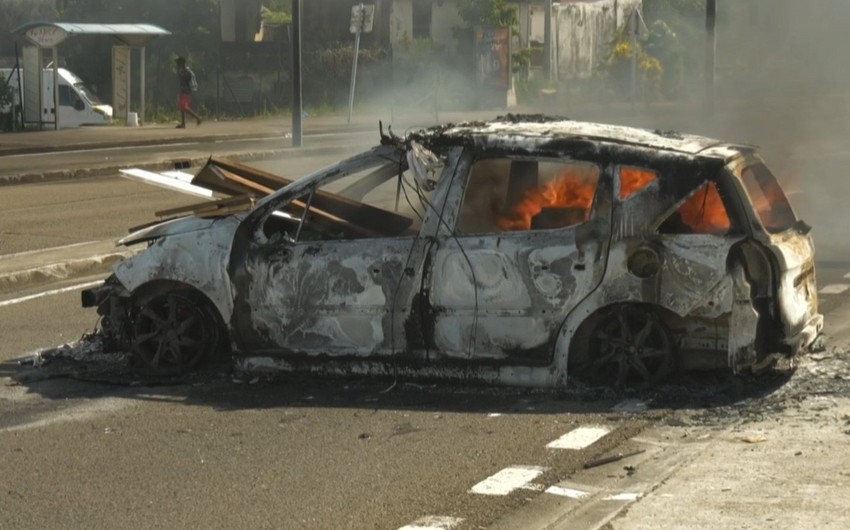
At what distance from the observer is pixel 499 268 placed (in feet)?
27.4

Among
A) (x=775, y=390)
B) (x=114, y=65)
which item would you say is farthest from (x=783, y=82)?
(x=775, y=390)

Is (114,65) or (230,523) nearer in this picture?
(230,523)

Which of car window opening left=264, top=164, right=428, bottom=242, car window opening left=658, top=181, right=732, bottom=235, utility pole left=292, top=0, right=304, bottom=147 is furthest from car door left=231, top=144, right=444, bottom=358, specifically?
utility pole left=292, top=0, right=304, bottom=147

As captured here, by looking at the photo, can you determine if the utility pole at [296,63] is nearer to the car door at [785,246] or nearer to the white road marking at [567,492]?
the car door at [785,246]

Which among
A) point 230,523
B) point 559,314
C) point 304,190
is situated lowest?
point 230,523

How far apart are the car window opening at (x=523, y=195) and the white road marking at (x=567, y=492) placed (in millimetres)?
2246

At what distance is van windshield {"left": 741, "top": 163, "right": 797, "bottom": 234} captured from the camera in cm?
856

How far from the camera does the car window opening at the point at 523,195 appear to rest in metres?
8.52

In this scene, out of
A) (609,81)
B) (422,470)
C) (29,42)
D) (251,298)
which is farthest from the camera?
(609,81)

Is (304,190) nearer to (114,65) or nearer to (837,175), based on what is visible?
(837,175)

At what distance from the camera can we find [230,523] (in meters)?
6.13

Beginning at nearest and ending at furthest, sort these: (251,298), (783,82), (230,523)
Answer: (230,523) → (251,298) → (783,82)

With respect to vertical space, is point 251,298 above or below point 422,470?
above

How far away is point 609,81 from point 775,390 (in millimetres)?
42713
